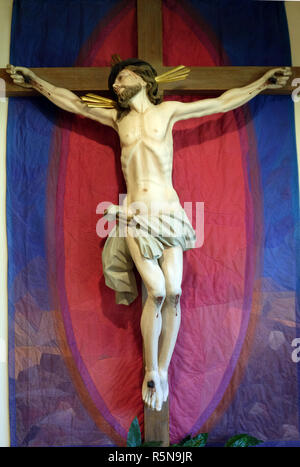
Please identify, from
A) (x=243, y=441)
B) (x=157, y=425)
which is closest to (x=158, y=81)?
(x=157, y=425)

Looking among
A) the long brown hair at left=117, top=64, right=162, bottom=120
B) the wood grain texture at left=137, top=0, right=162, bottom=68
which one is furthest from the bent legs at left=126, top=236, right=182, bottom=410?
the wood grain texture at left=137, top=0, right=162, bottom=68

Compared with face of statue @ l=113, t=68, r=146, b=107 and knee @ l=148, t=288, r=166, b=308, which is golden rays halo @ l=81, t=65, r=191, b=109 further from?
knee @ l=148, t=288, r=166, b=308

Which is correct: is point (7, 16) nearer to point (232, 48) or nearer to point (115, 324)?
point (232, 48)

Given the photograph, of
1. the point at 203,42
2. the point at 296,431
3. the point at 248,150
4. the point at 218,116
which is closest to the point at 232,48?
the point at 203,42

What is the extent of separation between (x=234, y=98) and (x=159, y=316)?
3.71ft

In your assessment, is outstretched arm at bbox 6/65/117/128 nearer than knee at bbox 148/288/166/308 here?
No

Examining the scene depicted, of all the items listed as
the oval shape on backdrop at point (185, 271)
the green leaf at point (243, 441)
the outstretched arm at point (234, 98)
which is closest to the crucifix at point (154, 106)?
the outstretched arm at point (234, 98)

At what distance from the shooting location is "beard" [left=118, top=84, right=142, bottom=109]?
7.06ft

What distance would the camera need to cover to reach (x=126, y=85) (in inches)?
84.7

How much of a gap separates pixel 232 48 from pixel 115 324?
1.62 meters

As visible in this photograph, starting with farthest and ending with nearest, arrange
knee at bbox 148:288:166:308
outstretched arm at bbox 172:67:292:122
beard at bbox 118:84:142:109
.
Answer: outstretched arm at bbox 172:67:292:122 → beard at bbox 118:84:142:109 → knee at bbox 148:288:166:308

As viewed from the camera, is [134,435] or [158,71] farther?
[158,71]

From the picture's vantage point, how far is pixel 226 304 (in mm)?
2381

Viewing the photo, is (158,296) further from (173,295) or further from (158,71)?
(158,71)
